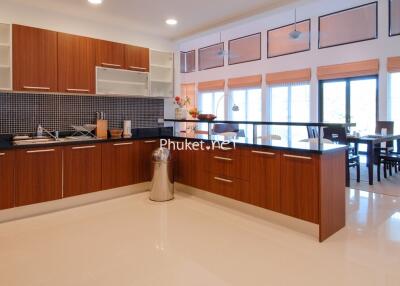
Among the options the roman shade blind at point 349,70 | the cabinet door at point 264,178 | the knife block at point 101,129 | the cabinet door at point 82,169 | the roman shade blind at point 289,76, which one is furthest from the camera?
the roman shade blind at point 289,76

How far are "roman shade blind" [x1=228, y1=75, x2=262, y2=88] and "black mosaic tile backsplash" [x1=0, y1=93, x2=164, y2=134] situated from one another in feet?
13.1

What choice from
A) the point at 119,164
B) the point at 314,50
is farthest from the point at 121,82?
the point at 314,50

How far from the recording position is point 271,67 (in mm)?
8008

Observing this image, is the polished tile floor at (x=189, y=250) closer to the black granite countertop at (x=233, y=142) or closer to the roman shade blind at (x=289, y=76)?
the black granite countertop at (x=233, y=142)

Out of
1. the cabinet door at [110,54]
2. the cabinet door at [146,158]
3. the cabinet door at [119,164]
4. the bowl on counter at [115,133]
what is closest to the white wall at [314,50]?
the cabinet door at [110,54]

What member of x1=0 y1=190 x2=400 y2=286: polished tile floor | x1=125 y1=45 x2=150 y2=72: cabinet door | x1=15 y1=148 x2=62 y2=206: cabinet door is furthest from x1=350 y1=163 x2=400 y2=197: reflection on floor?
x1=15 y1=148 x2=62 y2=206: cabinet door

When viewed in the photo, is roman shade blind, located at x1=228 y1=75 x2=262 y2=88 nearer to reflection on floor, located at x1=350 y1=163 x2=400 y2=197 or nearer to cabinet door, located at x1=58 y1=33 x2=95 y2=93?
reflection on floor, located at x1=350 y1=163 x2=400 y2=197

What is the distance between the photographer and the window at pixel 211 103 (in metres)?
9.56

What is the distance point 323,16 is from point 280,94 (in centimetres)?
217

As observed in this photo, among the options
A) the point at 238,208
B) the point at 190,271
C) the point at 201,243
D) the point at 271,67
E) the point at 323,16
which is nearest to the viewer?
the point at 190,271

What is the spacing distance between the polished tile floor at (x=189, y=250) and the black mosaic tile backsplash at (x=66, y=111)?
130cm

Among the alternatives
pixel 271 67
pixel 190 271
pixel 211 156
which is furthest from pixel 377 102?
pixel 190 271

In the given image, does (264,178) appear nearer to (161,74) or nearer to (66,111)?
(161,74)

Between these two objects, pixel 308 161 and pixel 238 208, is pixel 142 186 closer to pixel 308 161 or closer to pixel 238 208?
pixel 238 208
